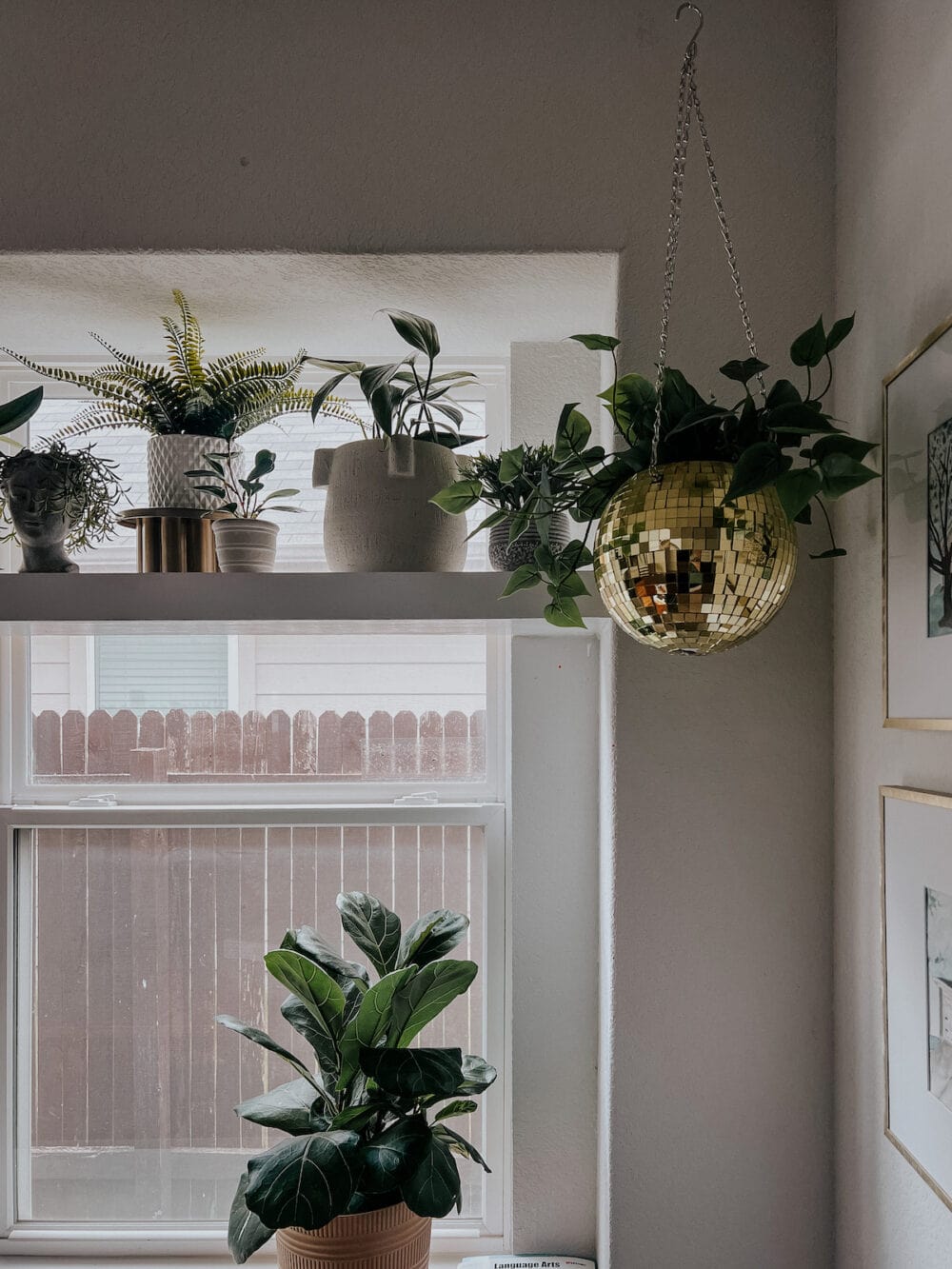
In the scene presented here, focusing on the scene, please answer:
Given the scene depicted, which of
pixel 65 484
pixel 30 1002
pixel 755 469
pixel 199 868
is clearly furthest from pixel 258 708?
pixel 755 469

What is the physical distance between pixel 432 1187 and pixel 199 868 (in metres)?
0.76

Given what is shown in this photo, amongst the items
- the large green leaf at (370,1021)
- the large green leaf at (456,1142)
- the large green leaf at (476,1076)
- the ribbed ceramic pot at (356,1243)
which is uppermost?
the large green leaf at (370,1021)

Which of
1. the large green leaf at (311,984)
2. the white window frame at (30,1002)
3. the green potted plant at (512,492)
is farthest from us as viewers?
the white window frame at (30,1002)

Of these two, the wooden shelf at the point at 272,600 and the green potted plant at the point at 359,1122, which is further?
the wooden shelf at the point at 272,600

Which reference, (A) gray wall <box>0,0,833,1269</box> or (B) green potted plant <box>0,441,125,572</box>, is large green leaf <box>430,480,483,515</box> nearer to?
(A) gray wall <box>0,0,833,1269</box>

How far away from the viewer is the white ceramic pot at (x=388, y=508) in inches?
49.9

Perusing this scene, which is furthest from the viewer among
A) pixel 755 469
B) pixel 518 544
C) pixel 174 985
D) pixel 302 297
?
pixel 174 985

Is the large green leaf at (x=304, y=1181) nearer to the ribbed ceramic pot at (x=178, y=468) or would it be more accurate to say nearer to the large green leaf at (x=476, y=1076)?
the large green leaf at (x=476, y=1076)

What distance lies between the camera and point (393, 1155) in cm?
121

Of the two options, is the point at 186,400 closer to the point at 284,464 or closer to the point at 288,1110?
the point at 284,464

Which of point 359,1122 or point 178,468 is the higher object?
point 178,468

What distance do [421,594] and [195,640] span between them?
69 cm

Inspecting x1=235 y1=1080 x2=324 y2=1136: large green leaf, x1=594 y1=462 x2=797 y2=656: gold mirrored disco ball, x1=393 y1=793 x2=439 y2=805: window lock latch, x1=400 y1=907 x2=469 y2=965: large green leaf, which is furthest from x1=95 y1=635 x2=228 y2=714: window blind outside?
x1=594 y1=462 x2=797 y2=656: gold mirrored disco ball

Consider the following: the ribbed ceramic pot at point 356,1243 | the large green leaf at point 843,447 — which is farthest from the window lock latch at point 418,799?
the large green leaf at point 843,447
